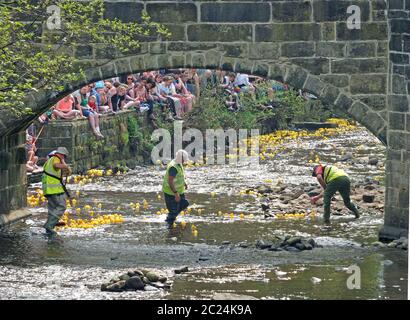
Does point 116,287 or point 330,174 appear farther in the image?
point 330,174

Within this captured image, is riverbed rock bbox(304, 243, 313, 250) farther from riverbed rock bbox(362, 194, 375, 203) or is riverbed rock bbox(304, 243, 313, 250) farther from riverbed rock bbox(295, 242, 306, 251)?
riverbed rock bbox(362, 194, 375, 203)

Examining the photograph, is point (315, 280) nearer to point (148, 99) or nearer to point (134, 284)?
point (134, 284)

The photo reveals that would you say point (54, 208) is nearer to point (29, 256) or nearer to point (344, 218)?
point (29, 256)

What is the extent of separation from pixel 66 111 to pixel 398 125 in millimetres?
11967

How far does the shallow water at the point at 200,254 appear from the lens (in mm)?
22078

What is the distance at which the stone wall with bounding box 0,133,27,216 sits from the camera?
2859cm

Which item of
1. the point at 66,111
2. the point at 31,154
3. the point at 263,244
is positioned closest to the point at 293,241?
the point at 263,244

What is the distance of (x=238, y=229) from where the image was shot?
93.2 ft

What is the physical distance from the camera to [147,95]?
39844 mm

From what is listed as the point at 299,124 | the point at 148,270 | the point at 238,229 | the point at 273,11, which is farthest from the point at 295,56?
the point at 299,124

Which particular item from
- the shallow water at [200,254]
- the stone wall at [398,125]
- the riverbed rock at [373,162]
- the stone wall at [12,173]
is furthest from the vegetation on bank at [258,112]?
the stone wall at [398,125]

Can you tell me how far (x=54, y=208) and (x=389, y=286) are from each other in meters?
7.60

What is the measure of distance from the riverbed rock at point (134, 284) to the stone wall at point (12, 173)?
695 cm

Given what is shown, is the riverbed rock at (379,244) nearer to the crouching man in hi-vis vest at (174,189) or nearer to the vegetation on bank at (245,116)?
the crouching man in hi-vis vest at (174,189)
